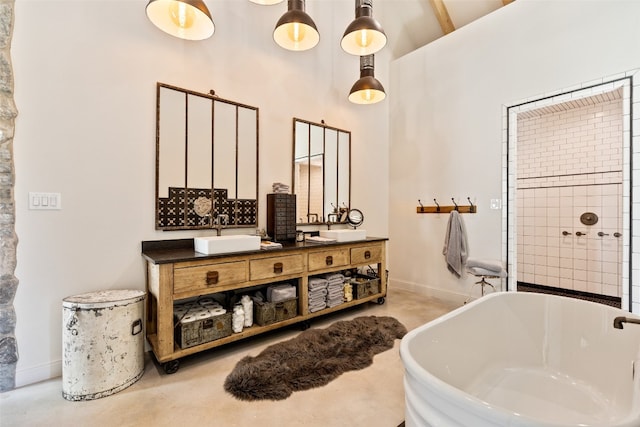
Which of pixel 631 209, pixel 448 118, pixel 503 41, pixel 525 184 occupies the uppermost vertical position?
pixel 503 41

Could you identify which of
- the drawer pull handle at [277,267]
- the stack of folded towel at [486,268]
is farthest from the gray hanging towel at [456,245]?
the drawer pull handle at [277,267]

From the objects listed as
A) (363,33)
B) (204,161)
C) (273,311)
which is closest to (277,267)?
(273,311)

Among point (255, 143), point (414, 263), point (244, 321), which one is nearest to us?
point (244, 321)

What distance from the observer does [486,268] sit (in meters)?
2.96

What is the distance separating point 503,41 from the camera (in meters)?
3.20

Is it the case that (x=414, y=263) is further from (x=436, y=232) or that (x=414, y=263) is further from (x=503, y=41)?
(x=503, y=41)

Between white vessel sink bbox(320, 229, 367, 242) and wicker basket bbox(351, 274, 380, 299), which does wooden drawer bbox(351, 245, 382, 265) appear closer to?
white vessel sink bbox(320, 229, 367, 242)

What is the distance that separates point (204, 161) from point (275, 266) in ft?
3.61

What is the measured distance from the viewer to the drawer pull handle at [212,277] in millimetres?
2092

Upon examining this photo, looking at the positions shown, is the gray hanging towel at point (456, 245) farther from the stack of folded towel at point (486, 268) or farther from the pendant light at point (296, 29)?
the pendant light at point (296, 29)

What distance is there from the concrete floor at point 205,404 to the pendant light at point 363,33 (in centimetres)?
245

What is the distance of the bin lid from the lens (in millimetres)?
1743

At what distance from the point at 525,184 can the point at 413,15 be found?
2.98 meters

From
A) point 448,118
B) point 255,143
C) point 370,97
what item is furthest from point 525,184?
point 255,143
